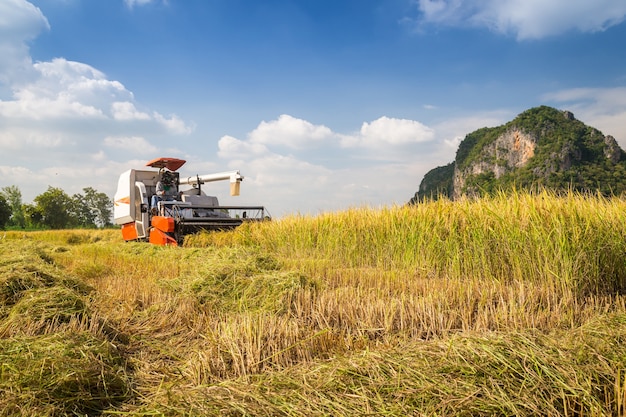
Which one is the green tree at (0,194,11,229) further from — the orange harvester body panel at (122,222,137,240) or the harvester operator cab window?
the harvester operator cab window

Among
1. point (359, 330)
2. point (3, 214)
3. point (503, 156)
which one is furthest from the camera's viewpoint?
point (503, 156)

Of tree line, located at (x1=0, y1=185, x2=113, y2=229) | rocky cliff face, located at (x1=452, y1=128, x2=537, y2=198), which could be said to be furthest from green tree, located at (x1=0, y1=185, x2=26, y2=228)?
rocky cliff face, located at (x1=452, y1=128, x2=537, y2=198)

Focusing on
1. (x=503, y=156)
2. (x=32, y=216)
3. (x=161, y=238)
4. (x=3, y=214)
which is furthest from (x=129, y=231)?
(x=503, y=156)

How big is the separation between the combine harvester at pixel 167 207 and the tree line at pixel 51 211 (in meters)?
25.3

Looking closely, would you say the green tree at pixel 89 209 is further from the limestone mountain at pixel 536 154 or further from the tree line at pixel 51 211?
the limestone mountain at pixel 536 154

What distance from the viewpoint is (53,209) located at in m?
38.8

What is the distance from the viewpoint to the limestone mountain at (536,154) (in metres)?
59.7

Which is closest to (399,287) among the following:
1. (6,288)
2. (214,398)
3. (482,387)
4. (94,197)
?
(482,387)

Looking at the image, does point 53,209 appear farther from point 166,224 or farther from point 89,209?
point 166,224

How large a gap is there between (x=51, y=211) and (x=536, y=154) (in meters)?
68.1

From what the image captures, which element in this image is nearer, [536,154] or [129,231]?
[129,231]

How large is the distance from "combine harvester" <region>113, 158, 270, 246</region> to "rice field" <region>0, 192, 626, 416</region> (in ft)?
12.2

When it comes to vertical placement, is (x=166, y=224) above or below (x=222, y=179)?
below

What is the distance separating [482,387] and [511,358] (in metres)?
0.42
